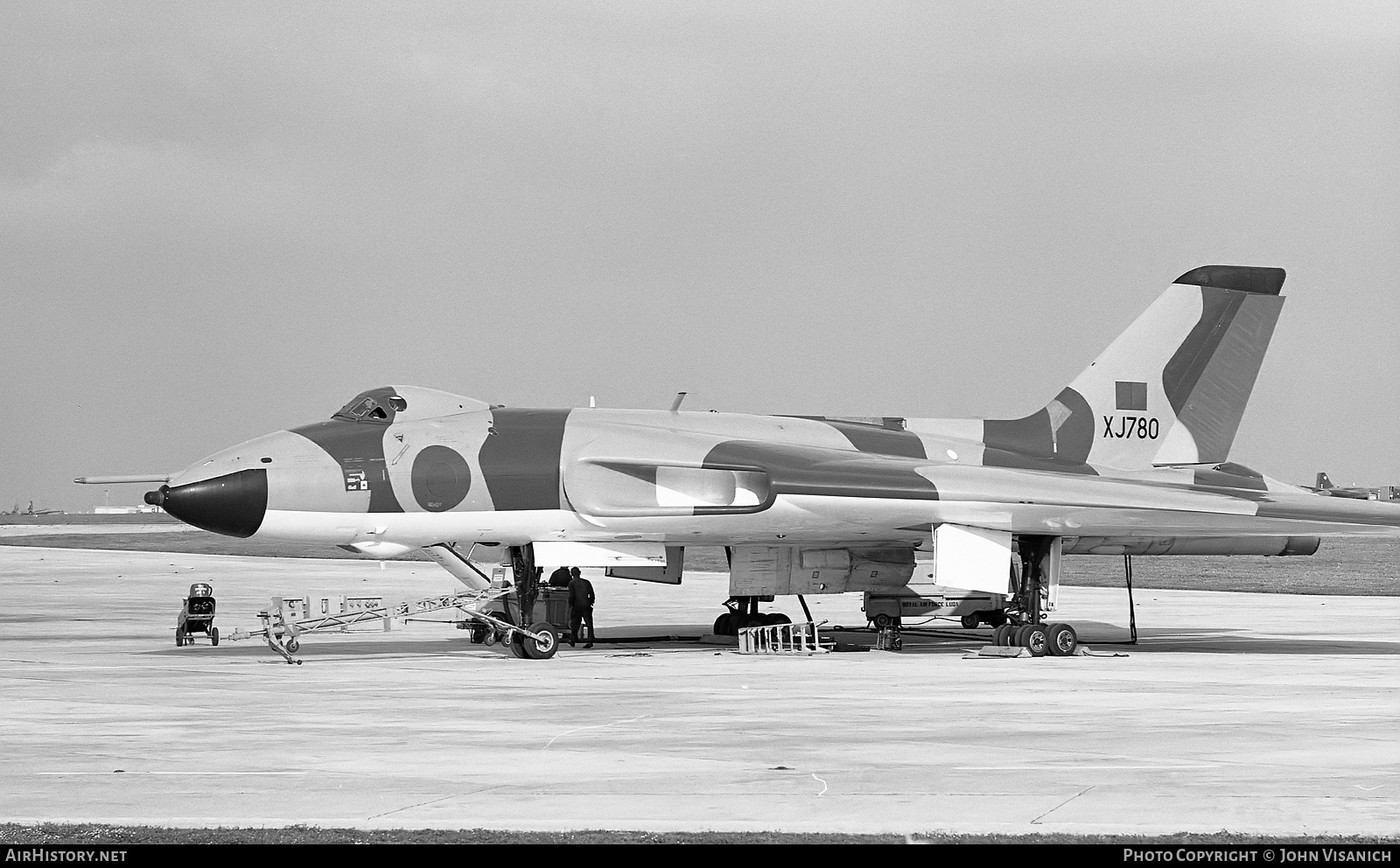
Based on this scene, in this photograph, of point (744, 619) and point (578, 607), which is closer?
point (578, 607)

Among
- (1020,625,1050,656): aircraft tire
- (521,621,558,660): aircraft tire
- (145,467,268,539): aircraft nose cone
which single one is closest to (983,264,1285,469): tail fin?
(1020,625,1050,656): aircraft tire

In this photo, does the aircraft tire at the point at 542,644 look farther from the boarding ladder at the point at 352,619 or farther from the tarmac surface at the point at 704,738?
the tarmac surface at the point at 704,738

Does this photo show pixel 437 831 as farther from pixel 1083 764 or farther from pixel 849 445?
pixel 849 445

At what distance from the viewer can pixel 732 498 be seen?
18.3 m

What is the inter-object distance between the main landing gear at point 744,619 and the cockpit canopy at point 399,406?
16.8 feet

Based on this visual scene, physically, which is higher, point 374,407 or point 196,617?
point 374,407

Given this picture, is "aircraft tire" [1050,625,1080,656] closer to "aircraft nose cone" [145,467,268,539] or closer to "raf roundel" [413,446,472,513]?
"raf roundel" [413,446,472,513]

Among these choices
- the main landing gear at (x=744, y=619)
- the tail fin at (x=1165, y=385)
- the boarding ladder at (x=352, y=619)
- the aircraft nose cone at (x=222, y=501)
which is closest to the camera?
the aircraft nose cone at (x=222, y=501)

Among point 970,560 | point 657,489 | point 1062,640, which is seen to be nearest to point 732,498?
point 657,489

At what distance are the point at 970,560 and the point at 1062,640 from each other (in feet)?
4.83

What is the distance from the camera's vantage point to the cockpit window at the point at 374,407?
57.9ft
